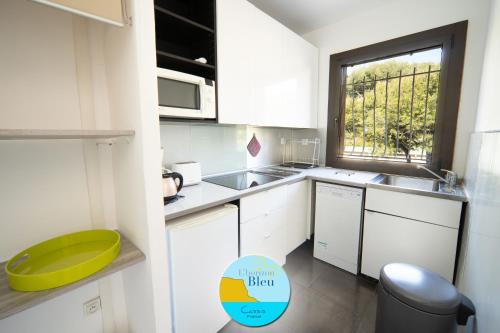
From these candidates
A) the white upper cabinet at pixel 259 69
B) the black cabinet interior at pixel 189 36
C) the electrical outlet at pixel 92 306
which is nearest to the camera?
the electrical outlet at pixel 92 306

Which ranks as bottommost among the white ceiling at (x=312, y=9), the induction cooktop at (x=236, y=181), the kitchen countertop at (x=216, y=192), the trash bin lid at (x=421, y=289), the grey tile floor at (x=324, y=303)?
the grey tile floor at (x=324, y=303)

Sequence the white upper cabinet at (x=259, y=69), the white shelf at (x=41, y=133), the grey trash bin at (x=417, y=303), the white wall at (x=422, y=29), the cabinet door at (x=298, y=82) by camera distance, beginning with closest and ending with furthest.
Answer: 1. the white shelf at (x=41, y=133)
2. the grey trash bin at (x=417, y=303)
3. the white upper cabinet at (x=259, y=69)
4. the white wall at (x=422, y=29)
5. the cabinet door at (x=298, y=82)

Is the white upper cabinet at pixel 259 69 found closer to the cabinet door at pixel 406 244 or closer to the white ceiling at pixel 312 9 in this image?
the white ceiling at pixel 312 9

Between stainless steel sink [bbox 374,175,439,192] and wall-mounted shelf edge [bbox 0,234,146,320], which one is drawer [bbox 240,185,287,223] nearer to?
wall-mounted shelf edge [bbox 0,234,146,320]

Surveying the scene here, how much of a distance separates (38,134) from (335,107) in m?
2.37

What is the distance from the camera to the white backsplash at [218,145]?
1.58 m

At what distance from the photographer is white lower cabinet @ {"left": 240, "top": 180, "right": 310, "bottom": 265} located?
1.44m

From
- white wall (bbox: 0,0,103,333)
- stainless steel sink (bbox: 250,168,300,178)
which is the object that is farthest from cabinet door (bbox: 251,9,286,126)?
white wall (bbox: 0,0,103,333)

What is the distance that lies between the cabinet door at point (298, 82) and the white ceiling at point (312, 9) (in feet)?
0.72

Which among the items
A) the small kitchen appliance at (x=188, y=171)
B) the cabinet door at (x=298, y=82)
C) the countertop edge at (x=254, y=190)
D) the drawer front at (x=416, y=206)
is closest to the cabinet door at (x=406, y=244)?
the drawer front at (x=416, y=206)

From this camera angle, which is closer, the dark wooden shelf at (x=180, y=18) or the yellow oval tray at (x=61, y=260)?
the yellow oval tray at (x=61, y=260)

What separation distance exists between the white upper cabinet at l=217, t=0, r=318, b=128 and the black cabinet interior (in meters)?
0.08

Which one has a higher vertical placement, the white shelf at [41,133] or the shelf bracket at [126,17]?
the shelf bracket at [126,17]

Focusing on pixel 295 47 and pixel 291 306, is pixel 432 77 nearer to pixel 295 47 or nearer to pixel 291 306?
pixel 295 47
